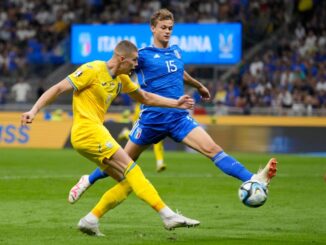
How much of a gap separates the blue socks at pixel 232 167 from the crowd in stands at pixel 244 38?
1820cm

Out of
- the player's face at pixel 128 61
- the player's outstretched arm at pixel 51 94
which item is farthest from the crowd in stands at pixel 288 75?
the player's outstretched arm at pixel 51 94

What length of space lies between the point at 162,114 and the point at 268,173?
5.83 ft

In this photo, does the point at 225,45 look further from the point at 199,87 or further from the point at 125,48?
the point at 125,48

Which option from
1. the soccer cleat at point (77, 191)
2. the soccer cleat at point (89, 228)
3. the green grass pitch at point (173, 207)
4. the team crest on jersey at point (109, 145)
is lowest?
the green grass pitch at point (173, 207)

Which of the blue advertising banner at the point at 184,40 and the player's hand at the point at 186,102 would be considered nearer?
the player's hand at the point at 186,102

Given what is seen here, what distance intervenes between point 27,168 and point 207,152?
33.4 ft

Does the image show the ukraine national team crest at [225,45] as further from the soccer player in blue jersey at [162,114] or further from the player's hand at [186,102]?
the player's hand at [186,102]

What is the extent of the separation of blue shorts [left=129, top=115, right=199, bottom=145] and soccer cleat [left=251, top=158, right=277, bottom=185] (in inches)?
48.9

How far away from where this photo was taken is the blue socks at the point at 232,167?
437 inches

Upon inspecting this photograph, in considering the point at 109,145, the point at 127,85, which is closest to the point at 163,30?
the point at 127,85

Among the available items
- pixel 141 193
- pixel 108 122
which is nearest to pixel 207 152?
pixel 141 193

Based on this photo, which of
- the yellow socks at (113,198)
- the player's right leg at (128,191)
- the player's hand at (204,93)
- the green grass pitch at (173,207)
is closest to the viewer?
the player's right leg at (128,191)

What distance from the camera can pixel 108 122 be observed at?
28.5 metres

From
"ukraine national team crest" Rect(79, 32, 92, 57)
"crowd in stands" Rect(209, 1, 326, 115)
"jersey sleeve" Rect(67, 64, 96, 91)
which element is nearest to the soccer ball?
"jersey sleeve" Rect(67, 64, 96, 91)
